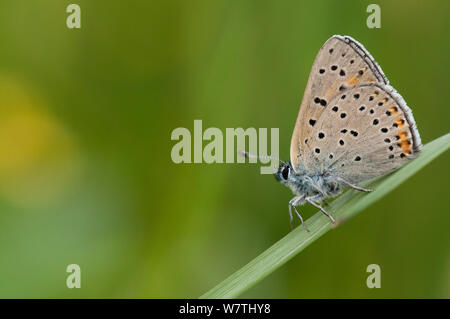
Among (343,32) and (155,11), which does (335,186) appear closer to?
(343,32)

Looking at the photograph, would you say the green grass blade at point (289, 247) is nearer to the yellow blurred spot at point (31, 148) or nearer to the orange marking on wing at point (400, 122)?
the orange marking on wing at point (400, 122)

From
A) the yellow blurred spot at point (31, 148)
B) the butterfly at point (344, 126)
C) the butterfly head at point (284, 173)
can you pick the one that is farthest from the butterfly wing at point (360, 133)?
the yellow blurred spot at point (31, 148)

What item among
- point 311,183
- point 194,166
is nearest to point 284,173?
point 311,183

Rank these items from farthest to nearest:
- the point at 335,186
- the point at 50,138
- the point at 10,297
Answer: the point at 50,138, the point at 10,297, the point at 335,186

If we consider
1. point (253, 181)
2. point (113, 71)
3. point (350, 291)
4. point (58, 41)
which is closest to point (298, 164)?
point (253, 181)

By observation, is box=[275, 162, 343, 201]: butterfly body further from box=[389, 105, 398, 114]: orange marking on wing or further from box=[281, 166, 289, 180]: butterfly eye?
box=[389, 105, 398, 114]: orange marking on wing

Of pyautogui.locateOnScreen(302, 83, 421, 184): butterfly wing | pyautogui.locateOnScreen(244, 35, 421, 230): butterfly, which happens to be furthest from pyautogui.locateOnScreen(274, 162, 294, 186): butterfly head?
pyautogui.locateOnScreen(302, 83, 421, 184): butterfly wing

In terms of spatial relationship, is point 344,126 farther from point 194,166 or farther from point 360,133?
point 194,166
